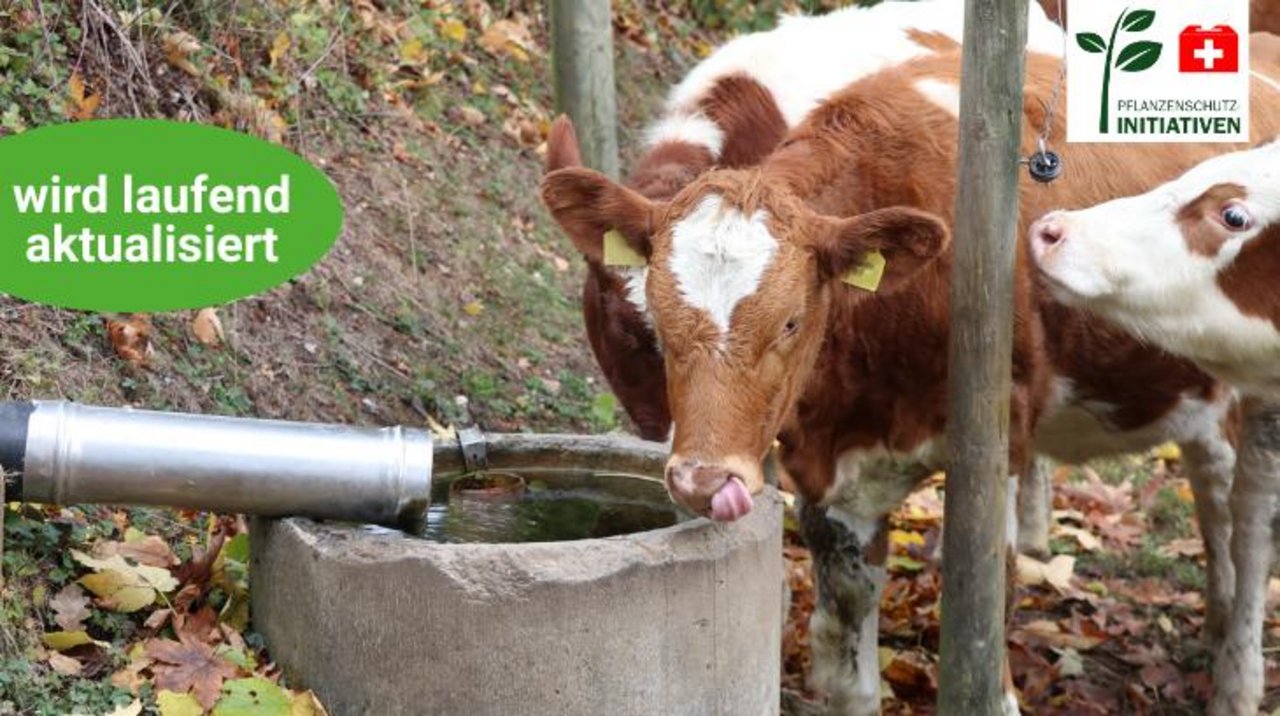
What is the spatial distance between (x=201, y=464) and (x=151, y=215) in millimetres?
→ 1166

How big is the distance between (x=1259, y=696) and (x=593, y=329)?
2467 millimetres

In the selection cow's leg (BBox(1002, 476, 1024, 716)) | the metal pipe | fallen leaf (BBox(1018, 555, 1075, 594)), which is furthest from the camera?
fallen leaf (BBox(1018, 555, 1075, 594))

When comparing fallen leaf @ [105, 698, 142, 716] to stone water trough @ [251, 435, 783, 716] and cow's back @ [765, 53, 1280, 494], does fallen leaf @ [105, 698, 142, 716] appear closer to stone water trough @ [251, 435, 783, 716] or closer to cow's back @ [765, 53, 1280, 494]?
stone water trough @ [251, 435, 783, 716]

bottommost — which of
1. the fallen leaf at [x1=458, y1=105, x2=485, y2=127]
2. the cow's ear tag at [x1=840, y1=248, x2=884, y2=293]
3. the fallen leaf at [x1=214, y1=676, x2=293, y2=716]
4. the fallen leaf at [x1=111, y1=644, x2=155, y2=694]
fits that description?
the fallen leaf at [x1=214, y1=676, x2=293, y2=716]

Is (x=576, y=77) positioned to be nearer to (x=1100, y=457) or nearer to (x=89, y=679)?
(x=1100, y=457)

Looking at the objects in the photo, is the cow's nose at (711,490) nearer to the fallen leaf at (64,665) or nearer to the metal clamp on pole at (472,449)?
the metal clamp on pole at (472,449)

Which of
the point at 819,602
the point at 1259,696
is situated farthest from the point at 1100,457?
the point at 819,602

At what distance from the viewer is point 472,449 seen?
4.75m

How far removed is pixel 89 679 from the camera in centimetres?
415

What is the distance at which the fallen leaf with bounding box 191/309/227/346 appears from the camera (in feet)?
19.5

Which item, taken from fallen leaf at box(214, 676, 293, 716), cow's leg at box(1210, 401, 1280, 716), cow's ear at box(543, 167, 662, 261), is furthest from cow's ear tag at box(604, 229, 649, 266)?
cow's leg at box(1210, 401, 1280, 716)

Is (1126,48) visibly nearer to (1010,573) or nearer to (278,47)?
(1010,573)

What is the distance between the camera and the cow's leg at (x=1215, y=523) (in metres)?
6.03

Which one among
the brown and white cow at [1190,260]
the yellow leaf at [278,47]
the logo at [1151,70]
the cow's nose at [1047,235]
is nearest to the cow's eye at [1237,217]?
the brown and white cow at [1190,260]
